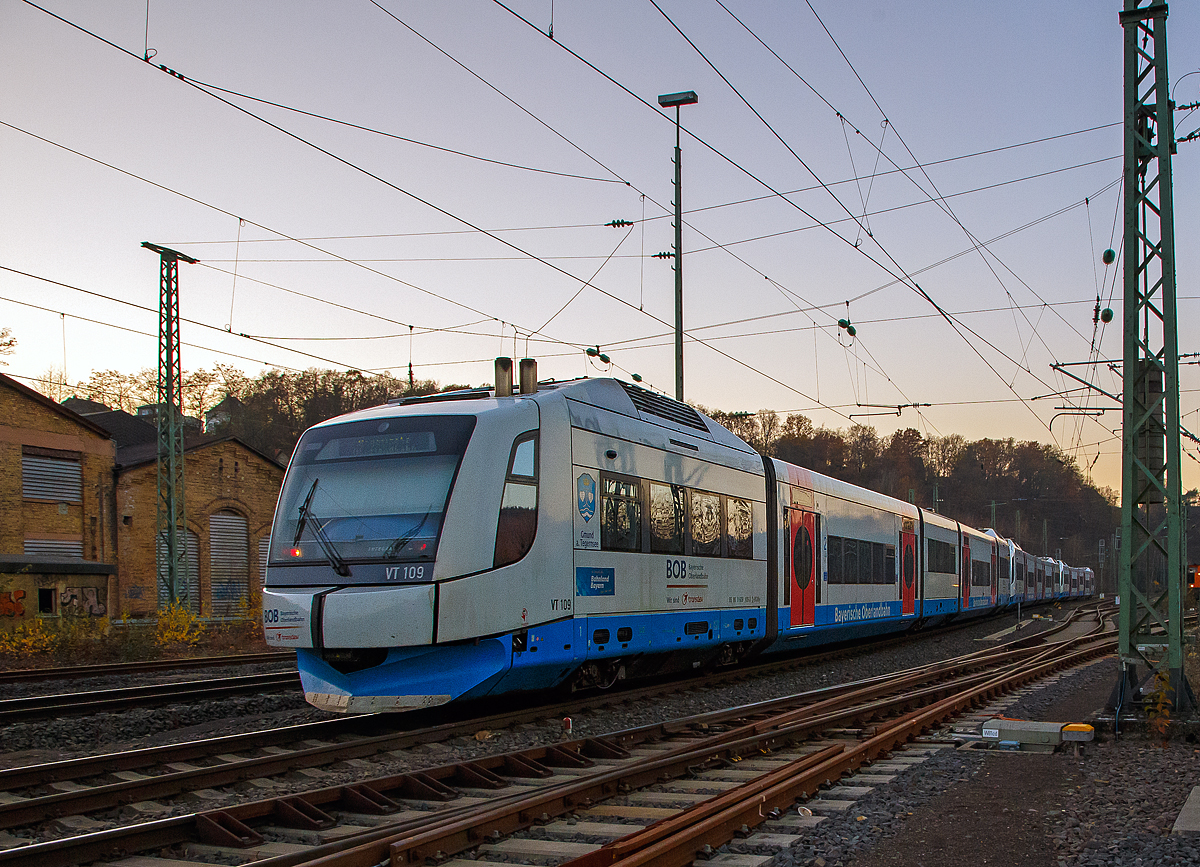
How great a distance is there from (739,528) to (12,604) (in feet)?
66.6

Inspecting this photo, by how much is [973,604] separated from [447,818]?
3066 cm

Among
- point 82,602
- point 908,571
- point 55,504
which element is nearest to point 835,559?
point 908,571

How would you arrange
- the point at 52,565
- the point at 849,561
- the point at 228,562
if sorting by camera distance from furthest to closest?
the point at 228,562 < the point at 52,565 < the point at 849,561

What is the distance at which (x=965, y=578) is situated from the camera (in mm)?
32625

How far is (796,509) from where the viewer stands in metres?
17.7

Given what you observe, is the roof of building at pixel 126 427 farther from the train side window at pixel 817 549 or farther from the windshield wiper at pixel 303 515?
the windshield wiper at pixel 303 515

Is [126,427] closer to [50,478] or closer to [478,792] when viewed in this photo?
[50,478]

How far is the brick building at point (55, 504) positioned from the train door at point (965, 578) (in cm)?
2505

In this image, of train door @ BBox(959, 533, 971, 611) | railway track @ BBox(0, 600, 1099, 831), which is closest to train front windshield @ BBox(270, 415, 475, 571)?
railway track @ BBox(0, 600, 1099, 831)

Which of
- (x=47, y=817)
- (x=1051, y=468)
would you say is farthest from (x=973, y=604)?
(x=1051, y=468)

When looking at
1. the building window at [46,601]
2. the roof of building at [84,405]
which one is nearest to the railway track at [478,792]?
the building window at [46,601]

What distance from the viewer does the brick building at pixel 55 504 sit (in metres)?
29.3

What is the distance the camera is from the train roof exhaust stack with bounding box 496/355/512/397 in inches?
436

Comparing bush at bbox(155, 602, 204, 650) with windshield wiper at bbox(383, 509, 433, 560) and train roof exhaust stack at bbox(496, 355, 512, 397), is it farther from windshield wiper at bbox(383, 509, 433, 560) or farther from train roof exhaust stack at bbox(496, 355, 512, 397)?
windshield wiper at bbox(383, 509, 433, 560)
